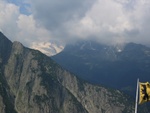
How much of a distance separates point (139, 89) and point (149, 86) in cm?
118

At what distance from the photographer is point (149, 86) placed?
41.0 meters

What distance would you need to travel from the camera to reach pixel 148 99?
133 ft

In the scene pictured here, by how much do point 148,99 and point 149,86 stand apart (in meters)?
1.44

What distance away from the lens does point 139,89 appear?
41.6m

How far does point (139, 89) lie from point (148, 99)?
164 cm
